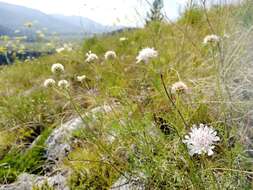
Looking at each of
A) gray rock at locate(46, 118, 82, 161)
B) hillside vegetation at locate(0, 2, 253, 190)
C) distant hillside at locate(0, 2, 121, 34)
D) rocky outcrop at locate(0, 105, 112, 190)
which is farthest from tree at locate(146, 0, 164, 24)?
distant hillside at locate(0, 2, 121, 34)

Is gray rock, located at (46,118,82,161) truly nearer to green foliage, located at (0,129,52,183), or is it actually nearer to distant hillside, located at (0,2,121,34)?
green foliage, located at (0,129,52,183)

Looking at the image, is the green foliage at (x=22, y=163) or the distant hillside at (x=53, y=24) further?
the distant hillside at (x=53, y=24)

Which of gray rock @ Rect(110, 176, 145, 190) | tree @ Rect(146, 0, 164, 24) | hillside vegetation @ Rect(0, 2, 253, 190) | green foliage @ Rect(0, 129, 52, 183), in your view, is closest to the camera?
hillside vegetation @ Rect(0, 2, 253, 190)

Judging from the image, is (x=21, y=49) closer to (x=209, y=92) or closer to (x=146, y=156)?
(x=209, y=92)

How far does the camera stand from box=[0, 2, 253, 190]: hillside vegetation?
161 cm

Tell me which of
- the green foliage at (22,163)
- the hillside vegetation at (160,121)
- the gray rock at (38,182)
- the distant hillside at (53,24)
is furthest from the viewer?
the distant hillside at (53,24)

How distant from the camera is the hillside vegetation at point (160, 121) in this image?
1.61 metres

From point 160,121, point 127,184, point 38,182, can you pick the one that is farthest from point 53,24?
point 127,184

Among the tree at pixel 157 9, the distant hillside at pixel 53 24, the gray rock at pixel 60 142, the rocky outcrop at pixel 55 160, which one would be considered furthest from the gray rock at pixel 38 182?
the distant hillside at pixel 53 24

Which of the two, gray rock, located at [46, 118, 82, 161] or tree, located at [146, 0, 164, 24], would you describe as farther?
gray rock, located at [46, 118, 82, 161]

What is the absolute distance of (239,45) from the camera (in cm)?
229

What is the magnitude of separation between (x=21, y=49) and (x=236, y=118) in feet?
14.6

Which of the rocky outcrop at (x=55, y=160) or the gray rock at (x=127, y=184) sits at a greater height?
the gray rock at (x=127, y=184)

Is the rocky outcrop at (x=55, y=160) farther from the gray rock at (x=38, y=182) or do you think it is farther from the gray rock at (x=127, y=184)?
the gray rock at (x=127, y=184)
